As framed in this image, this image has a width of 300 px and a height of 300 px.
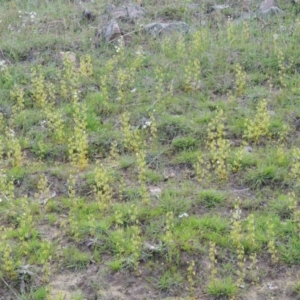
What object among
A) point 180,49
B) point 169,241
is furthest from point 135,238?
point 180,49

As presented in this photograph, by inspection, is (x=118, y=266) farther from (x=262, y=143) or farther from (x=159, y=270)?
(x=262, y=143)

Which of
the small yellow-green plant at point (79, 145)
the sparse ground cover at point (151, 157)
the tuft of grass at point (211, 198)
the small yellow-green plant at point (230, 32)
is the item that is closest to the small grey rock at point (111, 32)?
the sparse ground cover at point (151, 157)

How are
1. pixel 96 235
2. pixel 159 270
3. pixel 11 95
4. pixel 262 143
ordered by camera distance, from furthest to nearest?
pixel 11 95 < pixel 262 143 < pixel 96 235 < pixel 159 270

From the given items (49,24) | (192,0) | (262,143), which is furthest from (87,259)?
(192,0)

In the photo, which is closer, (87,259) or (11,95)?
(87,259)

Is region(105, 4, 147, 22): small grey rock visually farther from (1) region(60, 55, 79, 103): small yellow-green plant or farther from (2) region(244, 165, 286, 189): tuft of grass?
(2) region(244, 165, 286, 189): tuft of grass

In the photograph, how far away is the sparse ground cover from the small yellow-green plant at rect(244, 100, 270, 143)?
16 millimetres

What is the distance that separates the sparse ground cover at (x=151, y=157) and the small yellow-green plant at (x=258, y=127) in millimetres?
16

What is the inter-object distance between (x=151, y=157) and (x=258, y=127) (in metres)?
1.07

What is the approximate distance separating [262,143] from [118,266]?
2.15 meters

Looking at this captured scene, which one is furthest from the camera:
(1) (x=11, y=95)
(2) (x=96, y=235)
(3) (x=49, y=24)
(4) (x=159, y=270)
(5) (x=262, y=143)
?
(3) (x=49, y=24)

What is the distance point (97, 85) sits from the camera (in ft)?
23.5

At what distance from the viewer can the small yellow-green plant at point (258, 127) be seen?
19.4ft

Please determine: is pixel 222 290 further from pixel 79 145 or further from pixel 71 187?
pixel 79 145
